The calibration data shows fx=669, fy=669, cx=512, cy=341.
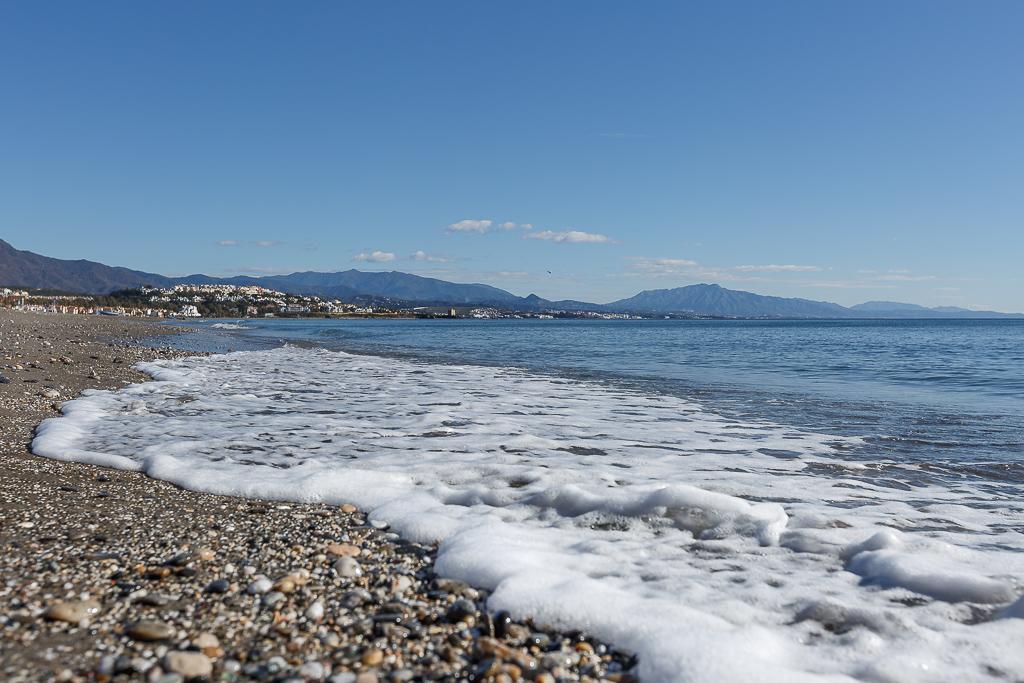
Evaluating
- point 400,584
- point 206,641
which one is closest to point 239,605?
point 206,641

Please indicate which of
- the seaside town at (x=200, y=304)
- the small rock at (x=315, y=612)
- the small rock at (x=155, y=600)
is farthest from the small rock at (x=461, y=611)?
the seaside town at (x=200, y=304)

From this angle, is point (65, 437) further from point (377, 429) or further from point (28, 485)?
point (377, 429)

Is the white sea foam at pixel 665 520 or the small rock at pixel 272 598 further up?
the small rock at pixel 272 598

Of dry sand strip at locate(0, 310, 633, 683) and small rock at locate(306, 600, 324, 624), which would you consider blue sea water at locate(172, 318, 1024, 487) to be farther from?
Answer: small rock at locate(306, 600, 324, 624)

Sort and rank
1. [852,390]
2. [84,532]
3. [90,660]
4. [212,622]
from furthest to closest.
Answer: [852,390]
[84,532]
[212,622]
[90,660]

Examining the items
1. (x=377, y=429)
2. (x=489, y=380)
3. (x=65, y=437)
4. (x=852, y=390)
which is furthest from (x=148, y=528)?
(x=852, y=390)

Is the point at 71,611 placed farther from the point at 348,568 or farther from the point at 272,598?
the point at 348,568

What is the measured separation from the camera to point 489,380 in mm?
18000

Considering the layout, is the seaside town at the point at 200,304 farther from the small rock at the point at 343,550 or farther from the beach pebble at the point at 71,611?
the beach pebble at the point at 71,611

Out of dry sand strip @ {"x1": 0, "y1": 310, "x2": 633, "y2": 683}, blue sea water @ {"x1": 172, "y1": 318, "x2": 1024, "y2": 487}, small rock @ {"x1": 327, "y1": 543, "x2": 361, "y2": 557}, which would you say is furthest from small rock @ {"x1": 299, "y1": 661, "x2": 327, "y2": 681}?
blue sea water @ {"x1": 172, "y1": 318, "x2": 1024, "y2": 487}

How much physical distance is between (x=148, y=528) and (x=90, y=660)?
2.00m

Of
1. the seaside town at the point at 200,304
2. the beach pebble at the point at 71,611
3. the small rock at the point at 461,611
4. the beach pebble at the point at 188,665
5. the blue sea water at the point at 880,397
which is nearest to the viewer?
the beach pebble at the point at 188,665

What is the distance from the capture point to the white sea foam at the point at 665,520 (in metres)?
3.34

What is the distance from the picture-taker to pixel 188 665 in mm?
2826
